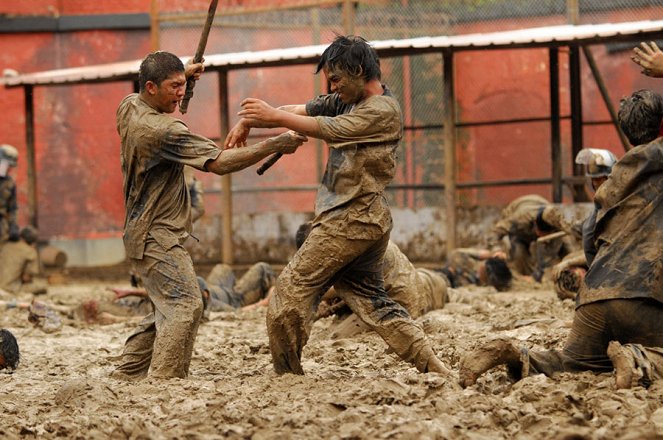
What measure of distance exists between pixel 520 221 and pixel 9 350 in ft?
23.7

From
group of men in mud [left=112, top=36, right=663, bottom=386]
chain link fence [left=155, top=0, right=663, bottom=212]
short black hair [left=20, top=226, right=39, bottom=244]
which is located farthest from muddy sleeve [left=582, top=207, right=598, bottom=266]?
short black hair [left=20, top=226, right=39, bottom=244]

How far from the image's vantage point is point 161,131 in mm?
7328

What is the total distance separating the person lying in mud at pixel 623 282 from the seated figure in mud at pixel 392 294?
289 centimetres

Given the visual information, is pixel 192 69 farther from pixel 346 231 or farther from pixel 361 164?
pixel 346 231

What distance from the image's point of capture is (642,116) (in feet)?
21.9

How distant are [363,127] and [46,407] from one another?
2.27 metres

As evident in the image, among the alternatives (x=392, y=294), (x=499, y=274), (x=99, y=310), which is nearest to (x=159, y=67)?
(x=392, y=294)

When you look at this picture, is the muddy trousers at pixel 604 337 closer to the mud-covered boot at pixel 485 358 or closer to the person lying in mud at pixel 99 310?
the mud-covered boot at pixel 485 358

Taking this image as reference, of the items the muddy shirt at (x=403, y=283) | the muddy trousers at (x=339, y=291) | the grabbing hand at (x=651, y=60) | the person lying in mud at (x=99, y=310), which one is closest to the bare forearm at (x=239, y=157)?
the muddy trousers at (x=339, y=291)

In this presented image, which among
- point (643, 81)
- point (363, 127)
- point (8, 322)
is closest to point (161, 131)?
point (363, 127)

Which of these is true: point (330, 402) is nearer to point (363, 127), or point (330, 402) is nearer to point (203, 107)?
point (363, 127)

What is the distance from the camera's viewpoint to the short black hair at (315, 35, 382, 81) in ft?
22.9

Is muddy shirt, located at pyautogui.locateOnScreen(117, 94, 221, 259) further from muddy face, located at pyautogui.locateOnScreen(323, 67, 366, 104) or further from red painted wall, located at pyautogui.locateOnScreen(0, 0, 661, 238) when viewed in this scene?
red painted wall, located at pyautogui.locateOnScreen(0, 0, 661, 238)

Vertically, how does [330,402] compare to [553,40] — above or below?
below
